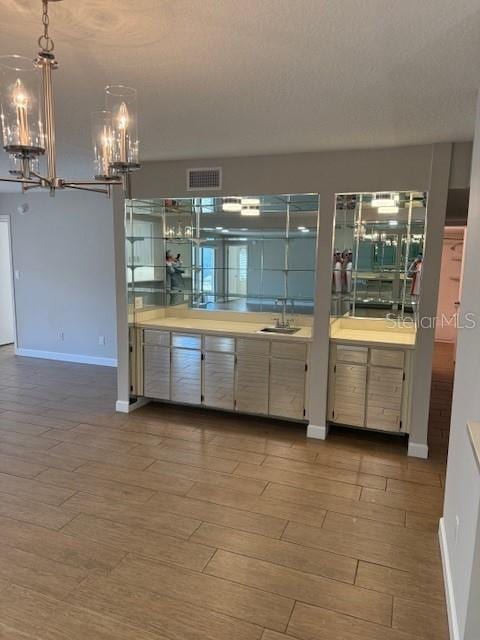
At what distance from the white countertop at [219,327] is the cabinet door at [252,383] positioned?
0.80ft

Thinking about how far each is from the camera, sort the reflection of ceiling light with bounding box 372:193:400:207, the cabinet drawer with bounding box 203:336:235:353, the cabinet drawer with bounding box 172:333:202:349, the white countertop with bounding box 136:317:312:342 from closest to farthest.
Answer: the reflection of ceiling light with bounding box 372:193:400:207 → the white countertop with bounding box 136:317:312:342 → the cabinet drawer with bounding box 203:336:235:353 → the cabinet drawer with bounding box 172:333:202:349

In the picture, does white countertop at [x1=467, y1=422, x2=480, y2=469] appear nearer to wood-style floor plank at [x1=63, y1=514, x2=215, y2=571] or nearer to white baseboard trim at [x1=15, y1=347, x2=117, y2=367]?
wood-style floor plank at [x1=63, y1=514, x2=215, y2=571]

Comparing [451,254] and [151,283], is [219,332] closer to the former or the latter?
[151,283]

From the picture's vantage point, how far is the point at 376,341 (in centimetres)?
374

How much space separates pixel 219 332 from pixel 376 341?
1.45 metres

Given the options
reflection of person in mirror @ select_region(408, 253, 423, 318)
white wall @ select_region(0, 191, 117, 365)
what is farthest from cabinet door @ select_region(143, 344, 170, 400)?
reflection of person in mirror @ select_region(408, 253, 423, 318)

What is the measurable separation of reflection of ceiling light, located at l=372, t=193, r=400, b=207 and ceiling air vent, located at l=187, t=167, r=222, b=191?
1399 mm

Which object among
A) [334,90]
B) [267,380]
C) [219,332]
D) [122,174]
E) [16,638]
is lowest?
[16,638]

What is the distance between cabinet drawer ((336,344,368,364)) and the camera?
3.76 metres

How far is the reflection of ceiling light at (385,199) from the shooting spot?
3812 mm

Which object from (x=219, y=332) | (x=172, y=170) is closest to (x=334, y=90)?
(x=172, y=170)

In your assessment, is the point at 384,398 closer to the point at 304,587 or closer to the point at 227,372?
the point at 227,372

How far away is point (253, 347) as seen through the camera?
4121mm

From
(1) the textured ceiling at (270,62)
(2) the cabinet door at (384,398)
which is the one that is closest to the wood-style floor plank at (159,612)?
(2) the cabinet door at (384,398)
